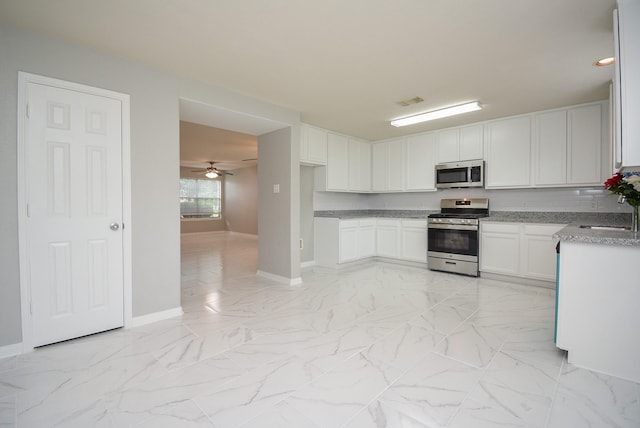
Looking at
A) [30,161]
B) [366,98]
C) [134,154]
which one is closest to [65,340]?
[30,161]

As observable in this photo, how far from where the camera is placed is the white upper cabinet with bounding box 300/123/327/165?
472cm

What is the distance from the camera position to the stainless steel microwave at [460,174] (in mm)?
4586

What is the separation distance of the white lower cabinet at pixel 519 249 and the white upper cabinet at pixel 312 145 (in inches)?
107

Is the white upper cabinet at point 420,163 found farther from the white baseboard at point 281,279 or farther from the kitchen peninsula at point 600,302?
the kitchen peninsula at point 600,302

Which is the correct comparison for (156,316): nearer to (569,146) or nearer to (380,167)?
(380,167)

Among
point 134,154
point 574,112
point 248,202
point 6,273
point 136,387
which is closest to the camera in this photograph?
point 136,387

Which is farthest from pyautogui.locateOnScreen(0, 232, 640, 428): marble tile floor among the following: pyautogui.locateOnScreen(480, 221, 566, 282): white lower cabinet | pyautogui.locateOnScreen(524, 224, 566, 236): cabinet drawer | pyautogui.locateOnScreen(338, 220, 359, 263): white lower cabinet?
pyautogui.locateOnScreen(338, 220, 359, 263): white lower cabinet

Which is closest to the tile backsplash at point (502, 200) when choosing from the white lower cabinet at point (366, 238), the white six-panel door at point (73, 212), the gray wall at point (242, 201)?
the white lower cabinet at point (366, 238)

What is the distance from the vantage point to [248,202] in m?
10.6

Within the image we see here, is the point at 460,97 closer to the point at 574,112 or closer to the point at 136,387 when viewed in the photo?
the point at 574,112

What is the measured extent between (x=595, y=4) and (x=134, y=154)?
3.65 meters

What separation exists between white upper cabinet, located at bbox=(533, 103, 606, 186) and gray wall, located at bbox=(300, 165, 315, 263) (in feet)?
11.1

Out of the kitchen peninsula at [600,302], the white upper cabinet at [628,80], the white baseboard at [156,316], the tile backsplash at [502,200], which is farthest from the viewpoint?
the tile backsplash at [502,200]

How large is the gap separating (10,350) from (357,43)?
11.6ft
